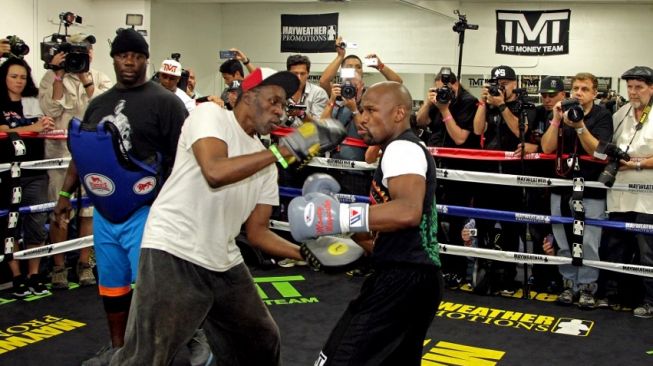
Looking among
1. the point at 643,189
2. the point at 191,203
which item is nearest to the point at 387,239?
the point at 191,203

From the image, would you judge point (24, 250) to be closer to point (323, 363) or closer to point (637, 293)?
point (323, 363)

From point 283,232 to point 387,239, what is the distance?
3992mm

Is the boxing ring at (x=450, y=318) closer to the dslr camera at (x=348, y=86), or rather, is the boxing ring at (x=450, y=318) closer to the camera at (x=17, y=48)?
the dslr camera at (x=348, y=86)

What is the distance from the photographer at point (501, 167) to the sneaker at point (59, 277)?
3.09 m

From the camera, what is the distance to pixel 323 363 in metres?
2.52

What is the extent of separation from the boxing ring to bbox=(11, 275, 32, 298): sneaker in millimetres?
55

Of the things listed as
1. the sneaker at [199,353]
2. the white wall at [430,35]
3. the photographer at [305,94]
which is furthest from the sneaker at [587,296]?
the white wall at [430,35]

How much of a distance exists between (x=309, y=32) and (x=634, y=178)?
871cm

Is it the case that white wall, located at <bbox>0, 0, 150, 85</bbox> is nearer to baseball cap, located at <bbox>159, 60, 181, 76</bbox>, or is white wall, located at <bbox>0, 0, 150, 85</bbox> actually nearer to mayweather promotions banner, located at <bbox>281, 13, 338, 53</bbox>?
mayweather promotions banner, located at <bbox>281, 13, 338, 53</bbox>

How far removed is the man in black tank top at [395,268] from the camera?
2461 mm

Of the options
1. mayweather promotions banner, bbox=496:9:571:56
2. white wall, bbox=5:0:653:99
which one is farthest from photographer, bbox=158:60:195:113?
mayweather promotions banner, bbox=496:9:571:56

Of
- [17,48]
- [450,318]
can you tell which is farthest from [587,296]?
[17,48]

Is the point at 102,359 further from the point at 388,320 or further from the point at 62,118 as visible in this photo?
the point at 62,118

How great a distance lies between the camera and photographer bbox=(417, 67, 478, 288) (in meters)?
5.67
